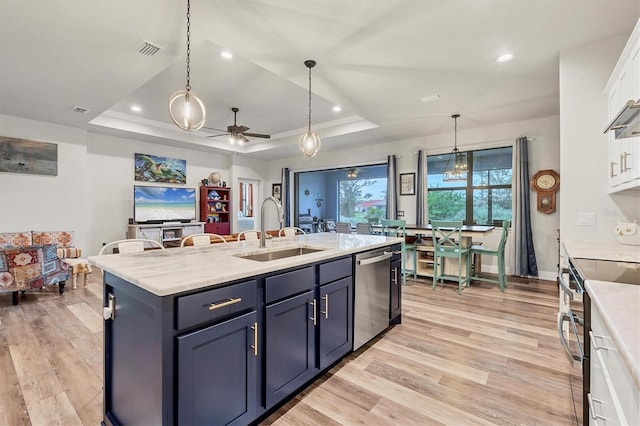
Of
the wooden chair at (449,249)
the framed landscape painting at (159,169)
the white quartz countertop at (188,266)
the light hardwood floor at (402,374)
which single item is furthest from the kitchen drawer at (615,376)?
the framed landscape painting at (159,169)

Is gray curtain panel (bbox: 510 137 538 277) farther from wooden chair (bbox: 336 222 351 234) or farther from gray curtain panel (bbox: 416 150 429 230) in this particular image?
wooden chair (bbox: 336 222 351 234)

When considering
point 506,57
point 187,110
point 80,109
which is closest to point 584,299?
point 506,57

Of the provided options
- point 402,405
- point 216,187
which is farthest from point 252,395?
point 216,187

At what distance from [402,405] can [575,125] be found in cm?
286

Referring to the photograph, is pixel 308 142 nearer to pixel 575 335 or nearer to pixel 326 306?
pixel 326 306

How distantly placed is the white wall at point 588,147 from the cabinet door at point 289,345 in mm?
2570

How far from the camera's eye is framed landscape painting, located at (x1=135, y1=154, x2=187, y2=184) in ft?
21.5

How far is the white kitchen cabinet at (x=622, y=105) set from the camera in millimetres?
1850

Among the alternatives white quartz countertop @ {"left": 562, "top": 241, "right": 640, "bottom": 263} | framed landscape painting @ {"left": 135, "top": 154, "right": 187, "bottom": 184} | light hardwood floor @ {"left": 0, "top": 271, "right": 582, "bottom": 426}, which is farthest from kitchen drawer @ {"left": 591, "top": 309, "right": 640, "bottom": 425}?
framed landscape painting @ {"left": 135, "top": 154, "right": 187, "bottom": 184}

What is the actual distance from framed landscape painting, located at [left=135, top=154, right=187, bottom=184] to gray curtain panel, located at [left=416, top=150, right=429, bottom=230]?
220 inches

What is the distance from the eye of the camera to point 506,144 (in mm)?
5250

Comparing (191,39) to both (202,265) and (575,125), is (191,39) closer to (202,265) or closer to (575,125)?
(202,265)

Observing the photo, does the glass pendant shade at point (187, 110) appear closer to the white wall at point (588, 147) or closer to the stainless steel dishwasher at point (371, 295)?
the stainless steel dishwasher at point (371, 295)

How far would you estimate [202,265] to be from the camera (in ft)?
5.32
